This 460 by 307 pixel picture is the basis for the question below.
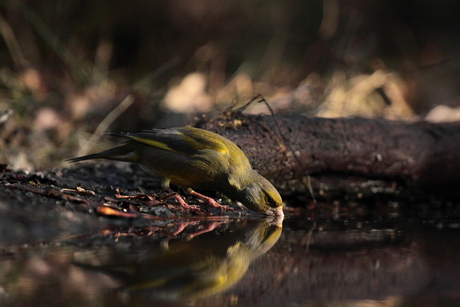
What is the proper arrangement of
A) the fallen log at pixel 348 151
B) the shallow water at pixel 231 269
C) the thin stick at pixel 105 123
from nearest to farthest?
the shallow water at pixel 231 269
the fallen log at pixel 348 151
the thin stick at pixel 105 123

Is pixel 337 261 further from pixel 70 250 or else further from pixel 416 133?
pixel 416 133

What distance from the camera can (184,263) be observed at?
2.61 metres

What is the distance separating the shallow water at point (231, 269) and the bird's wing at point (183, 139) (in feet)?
2.75

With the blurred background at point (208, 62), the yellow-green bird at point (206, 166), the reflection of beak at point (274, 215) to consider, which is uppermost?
the blurred background at point (208, 62)

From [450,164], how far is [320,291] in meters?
3.68

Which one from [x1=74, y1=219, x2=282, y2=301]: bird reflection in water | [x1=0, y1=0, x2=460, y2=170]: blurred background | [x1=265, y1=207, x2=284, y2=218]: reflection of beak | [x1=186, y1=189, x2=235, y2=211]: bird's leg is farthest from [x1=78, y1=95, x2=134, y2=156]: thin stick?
[x1=74, y1=219, x2=282, y2=301]: bird reflection in water

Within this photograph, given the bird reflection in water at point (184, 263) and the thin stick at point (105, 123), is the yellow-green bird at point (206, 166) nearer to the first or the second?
the bird reflection in water at point (184, 263)

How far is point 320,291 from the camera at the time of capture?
7.45 ft

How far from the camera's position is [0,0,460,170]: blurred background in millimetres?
7352

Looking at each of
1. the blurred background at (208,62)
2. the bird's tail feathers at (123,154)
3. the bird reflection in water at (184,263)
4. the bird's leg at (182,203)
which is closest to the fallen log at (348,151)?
the bird's tail feathers at (123,154)

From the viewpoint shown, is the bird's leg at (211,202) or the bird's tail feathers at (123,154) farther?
the bird's tail feathers at (123,154)

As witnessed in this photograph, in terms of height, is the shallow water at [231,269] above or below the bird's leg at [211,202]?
below

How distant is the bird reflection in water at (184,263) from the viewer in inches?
87.7

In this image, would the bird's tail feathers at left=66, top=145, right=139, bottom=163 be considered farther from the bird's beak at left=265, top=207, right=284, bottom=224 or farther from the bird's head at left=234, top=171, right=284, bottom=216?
the bird's beak at left=265, top=207, right=284, bottom=224
